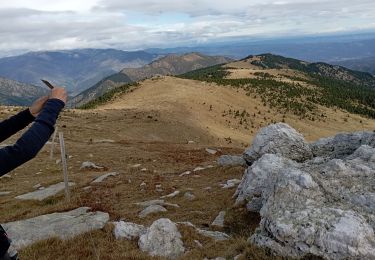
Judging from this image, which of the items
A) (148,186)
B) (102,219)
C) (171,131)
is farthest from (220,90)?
(102,219)

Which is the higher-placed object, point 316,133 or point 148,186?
point 148,186

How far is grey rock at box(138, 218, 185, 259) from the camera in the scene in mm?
11473

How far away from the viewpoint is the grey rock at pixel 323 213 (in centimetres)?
937

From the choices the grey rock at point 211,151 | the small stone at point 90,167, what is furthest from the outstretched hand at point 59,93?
the grey rock at point 211,151

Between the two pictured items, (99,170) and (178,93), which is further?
(178,93)

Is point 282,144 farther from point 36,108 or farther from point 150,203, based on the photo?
point 36,108

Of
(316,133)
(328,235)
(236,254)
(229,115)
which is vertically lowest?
(316,133)

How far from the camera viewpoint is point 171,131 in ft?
174

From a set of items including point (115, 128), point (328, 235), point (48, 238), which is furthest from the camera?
point (115, 128)

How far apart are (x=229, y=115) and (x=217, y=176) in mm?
49697

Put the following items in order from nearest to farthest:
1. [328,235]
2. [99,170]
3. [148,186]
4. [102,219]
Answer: [328,235], [102,219], [148,186], [99,170]

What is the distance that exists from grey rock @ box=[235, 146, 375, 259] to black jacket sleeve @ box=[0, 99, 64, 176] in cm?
674

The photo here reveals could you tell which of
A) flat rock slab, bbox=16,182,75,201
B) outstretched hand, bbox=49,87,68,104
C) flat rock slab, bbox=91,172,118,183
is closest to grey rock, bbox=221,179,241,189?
flat rock slab, bbox=91,172,118,183

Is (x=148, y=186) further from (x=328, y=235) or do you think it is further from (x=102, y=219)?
(x=328, y=235)
